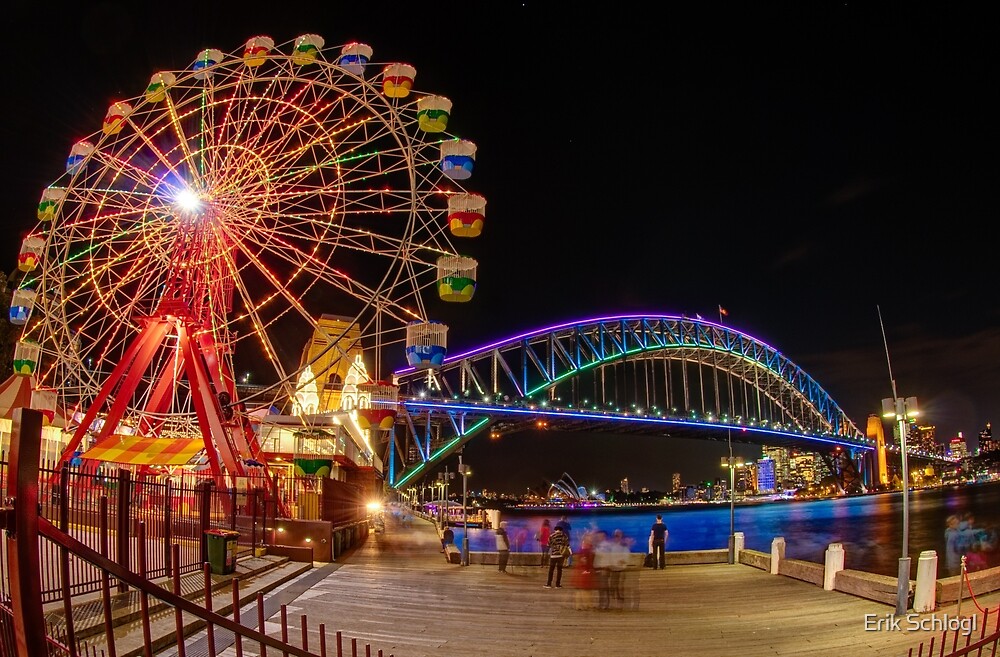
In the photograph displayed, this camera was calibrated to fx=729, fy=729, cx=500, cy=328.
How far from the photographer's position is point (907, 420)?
51.2 feet

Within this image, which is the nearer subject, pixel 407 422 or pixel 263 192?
pixel 263 192

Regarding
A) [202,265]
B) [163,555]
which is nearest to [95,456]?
[202,265]

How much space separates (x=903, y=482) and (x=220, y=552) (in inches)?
515

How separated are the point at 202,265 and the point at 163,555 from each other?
502 inches

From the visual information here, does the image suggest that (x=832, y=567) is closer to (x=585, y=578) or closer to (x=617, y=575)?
(x=617, y=575)

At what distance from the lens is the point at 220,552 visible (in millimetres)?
13820

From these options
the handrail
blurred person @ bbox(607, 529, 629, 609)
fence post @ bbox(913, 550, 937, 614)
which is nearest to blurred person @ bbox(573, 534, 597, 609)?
blurred person @ bbox(607, 529, 629, 609)

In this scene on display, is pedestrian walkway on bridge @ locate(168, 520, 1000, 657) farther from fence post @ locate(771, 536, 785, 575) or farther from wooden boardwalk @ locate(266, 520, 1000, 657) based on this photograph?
fence post @ locate(771, 536, 785, 575)

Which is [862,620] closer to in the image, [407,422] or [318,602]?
[318,602]

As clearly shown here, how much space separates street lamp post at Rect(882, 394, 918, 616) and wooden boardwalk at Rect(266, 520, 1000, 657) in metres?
0.43

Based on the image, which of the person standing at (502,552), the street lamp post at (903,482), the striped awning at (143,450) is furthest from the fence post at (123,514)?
the striped awning at (143,450)

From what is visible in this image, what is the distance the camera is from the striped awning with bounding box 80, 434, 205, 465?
22547 millimetres

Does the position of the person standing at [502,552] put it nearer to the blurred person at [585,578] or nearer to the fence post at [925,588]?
the blurred person at [585,578]

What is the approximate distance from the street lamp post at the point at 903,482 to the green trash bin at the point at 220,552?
1249cm
